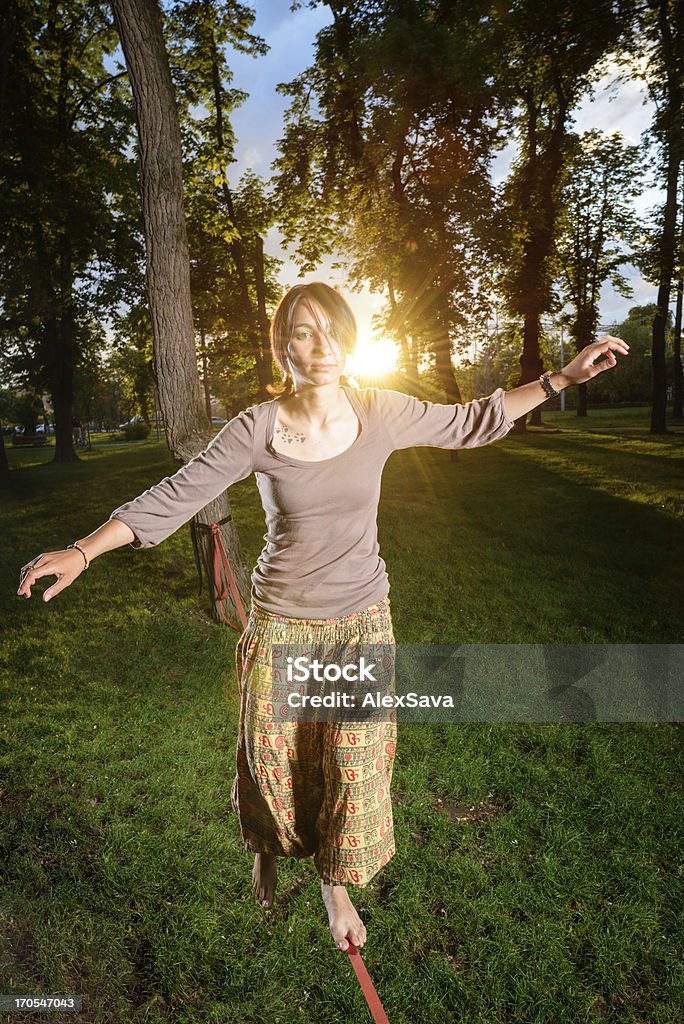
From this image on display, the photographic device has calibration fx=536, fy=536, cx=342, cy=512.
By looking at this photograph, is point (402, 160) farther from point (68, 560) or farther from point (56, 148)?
point (68, 560)

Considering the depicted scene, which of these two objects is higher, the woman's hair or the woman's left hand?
the woman's hair

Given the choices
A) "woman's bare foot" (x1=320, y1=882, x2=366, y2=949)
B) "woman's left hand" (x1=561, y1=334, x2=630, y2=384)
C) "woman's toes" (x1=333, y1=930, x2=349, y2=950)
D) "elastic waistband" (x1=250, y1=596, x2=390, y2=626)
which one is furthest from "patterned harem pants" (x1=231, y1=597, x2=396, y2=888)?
"woman's left hand" (x1=561, y1=334, x2=630, y2=384)

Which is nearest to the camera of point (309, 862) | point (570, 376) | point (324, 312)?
point (324, 312)

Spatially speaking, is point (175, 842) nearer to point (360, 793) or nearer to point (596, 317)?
point (360, 793)

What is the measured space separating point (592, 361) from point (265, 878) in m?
2.97

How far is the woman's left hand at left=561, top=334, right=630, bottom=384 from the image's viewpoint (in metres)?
2.32

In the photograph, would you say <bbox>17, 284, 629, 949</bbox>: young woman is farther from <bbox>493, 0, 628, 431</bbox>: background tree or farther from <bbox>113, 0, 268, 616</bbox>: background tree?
<bbox>493, 0, 628, 431</bbox>: background tree

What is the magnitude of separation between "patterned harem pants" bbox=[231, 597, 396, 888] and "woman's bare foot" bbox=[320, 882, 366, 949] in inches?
12.3

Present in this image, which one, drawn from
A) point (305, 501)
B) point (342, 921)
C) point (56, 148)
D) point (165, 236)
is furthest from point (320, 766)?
point (56, 148)

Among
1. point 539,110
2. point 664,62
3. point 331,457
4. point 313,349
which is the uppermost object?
point 539,110

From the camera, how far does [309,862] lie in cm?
319

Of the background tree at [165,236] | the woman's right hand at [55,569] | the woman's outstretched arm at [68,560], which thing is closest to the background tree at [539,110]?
the background tree at [165,236]

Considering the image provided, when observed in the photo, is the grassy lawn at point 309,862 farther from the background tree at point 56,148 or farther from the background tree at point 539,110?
the background tree at point 56,148

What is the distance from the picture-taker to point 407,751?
167 inches
